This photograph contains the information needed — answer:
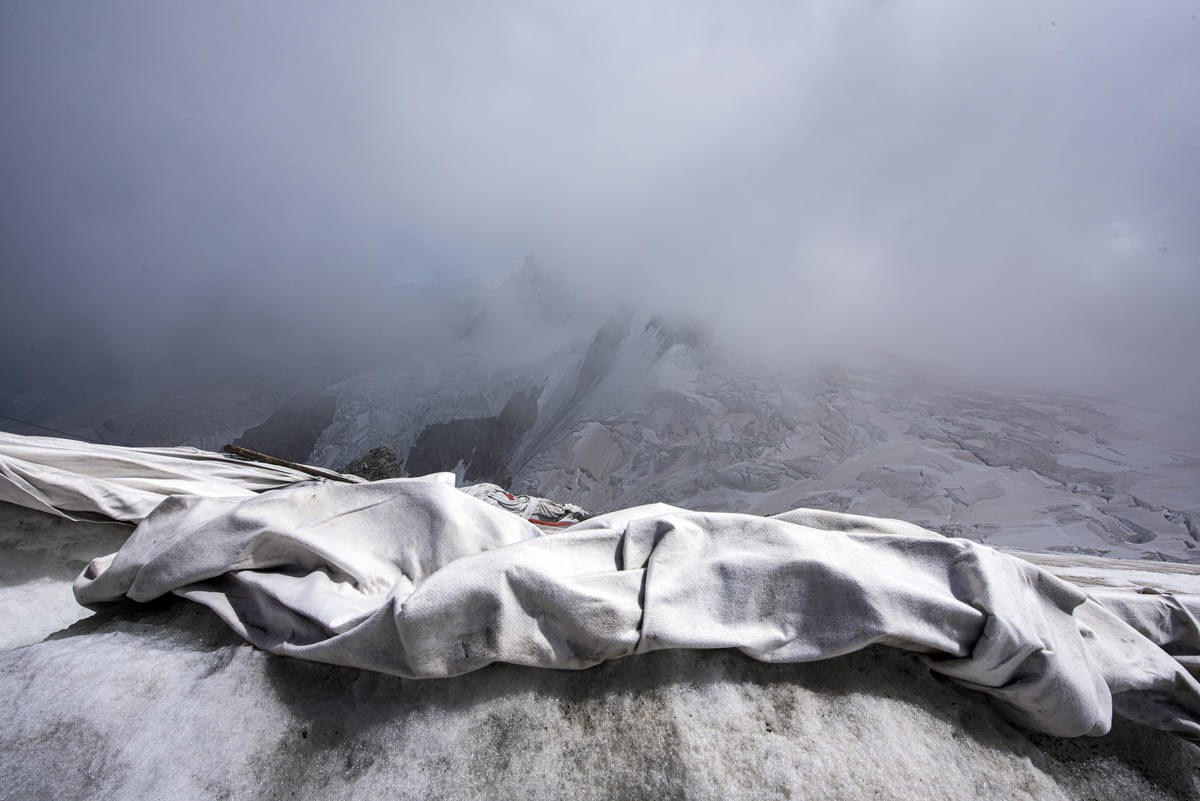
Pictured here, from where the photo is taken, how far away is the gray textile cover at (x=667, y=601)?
54.0 inches

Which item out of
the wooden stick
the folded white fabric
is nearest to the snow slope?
the wooden stick

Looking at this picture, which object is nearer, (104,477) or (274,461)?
A: (104,477)

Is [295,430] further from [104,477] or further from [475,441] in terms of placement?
[104,477]

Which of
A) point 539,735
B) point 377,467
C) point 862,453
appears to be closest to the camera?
point 539,735

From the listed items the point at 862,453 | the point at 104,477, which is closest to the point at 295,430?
the point at 862,453

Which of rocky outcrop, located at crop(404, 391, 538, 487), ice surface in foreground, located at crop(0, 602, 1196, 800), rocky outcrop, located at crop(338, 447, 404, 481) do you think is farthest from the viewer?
rocky outcrop, located at crop(404, 391, 538, 487)

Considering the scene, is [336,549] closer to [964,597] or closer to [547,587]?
[547,587]

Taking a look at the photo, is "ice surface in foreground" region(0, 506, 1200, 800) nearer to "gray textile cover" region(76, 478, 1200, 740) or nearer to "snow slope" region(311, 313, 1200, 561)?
"gray textile cover" region(76, 478, 1200, 740)

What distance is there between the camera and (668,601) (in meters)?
1.46

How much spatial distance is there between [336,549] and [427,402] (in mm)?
25282

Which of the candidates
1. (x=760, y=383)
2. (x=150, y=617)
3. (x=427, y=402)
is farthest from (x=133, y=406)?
(x=150, y=617)

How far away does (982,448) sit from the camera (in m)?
14.2

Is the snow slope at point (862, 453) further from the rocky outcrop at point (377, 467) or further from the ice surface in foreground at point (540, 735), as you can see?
the ice surface in foreground at point (540, 735)

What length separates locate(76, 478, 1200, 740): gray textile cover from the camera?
54.0 inches
